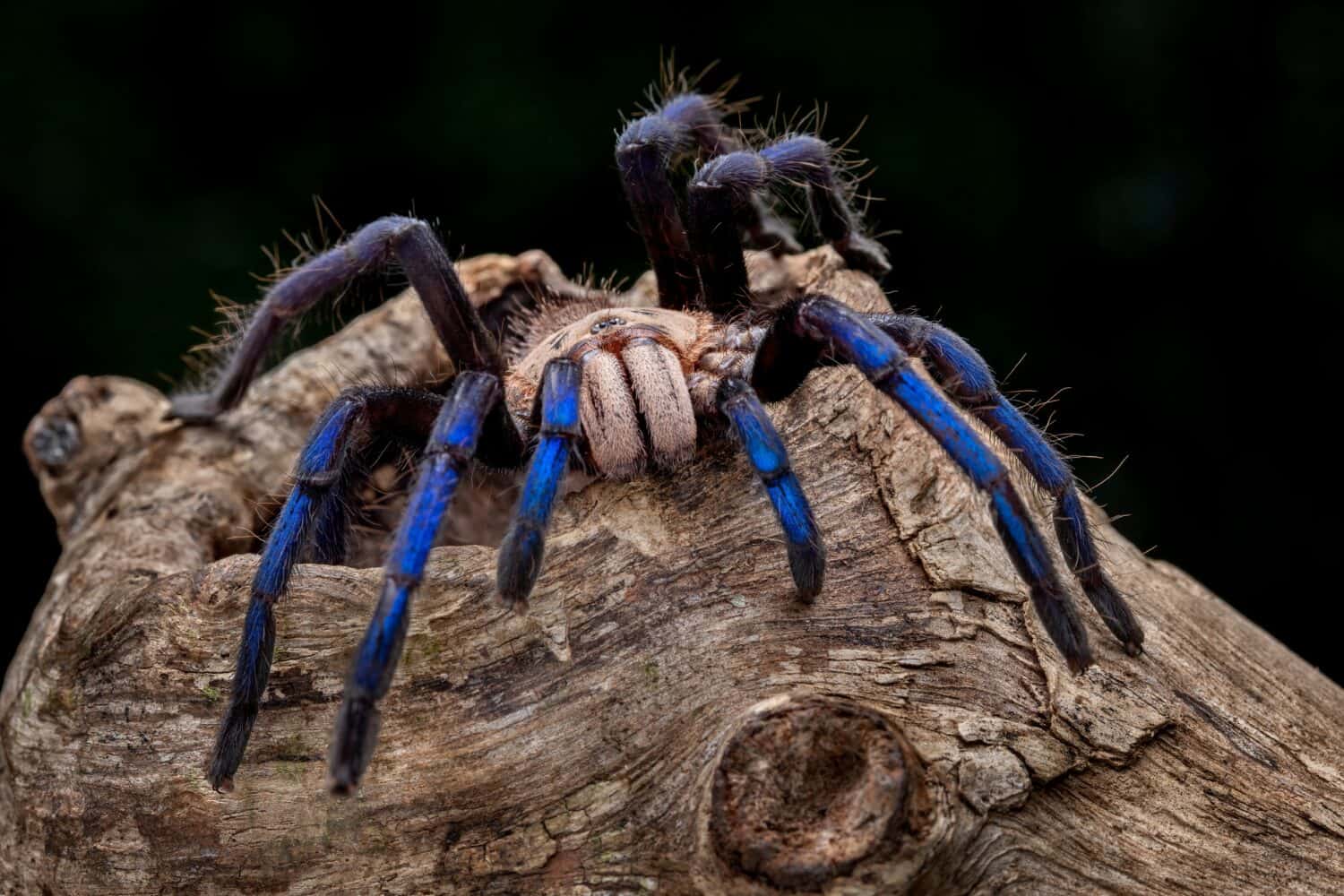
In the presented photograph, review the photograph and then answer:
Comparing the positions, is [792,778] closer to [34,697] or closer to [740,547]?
[740,547]

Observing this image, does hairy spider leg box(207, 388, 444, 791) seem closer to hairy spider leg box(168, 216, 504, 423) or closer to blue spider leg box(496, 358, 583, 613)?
hairy spider leg box(168, 216, 504, 423)

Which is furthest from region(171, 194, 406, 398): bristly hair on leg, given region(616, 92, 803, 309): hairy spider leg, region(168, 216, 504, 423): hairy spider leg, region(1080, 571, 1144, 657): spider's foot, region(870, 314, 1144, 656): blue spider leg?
region(1080, 571, 1144, 657): spider's foot

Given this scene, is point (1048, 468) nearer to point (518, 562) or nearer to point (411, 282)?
point (518, 562)

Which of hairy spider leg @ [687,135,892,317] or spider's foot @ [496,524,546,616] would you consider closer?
spider's foot @ [496,524,546,616]

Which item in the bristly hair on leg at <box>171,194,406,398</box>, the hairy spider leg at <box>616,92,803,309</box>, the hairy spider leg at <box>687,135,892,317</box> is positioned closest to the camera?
the hairy spider leg at <box>687,135,892,317</box>

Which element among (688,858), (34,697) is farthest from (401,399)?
(688,858)

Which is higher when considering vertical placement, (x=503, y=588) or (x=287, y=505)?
(x=287, y=505)

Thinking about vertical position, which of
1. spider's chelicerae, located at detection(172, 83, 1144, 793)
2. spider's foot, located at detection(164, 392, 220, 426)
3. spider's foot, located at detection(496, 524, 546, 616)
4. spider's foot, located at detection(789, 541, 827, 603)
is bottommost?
spider's foot, located at detection(789, 541, 827, 603)

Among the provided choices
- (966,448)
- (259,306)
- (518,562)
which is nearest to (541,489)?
(518,562)

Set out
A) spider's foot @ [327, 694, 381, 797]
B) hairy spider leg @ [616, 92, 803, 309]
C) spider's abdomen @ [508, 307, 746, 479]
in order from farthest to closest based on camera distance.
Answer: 1. hairy spider leg @ [616, 92, 803, 309]
2. spider's abdomen @ [508, 307, 746, 479]
3. spider's foot @ [327, 694, 381, 797]
